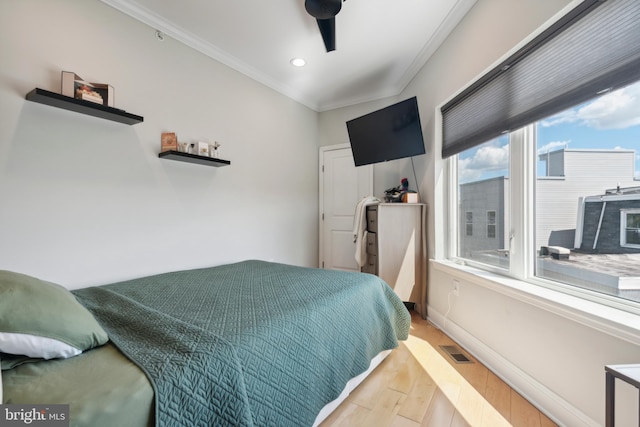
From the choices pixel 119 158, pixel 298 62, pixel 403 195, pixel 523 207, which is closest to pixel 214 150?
pixel 119 158

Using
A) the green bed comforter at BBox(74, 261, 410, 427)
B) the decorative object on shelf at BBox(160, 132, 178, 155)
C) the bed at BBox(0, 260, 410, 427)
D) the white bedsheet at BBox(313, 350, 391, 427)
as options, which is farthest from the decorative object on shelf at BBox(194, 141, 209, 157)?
the white bedsheet at BBox(313, 350, 391, 427)

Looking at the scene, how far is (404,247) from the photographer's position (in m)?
2.88

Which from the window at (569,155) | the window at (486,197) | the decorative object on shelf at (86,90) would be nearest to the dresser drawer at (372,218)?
the window at (486,197)

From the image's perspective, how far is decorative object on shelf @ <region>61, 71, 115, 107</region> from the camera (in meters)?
1.71

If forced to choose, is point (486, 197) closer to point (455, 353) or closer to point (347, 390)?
point (455, 353)

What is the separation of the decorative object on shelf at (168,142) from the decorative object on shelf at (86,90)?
0.42m

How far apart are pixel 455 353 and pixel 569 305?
1.03 meters

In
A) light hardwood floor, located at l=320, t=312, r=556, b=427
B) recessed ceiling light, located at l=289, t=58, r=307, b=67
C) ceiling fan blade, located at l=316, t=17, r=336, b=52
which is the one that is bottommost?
light hardwood floor, located at l=320, t=312, r=556, b=427

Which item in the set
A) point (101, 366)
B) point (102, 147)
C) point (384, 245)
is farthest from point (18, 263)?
point (384, 245)

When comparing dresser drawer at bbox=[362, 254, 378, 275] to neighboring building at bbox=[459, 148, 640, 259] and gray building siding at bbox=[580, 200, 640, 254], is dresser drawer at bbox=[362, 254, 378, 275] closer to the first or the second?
neighboring building at bbox=[459, 148, 640, 259]

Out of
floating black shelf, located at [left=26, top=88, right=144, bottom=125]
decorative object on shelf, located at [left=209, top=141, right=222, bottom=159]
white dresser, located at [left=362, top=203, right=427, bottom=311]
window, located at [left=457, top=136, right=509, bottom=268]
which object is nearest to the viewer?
floating black shelf, located at [left=26, top=88, right=144, bottom=125]

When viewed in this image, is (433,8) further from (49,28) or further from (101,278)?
(101,278)

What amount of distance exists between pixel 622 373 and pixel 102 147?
2.84m

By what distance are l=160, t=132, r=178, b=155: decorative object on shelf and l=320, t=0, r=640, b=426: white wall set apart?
2383mm
